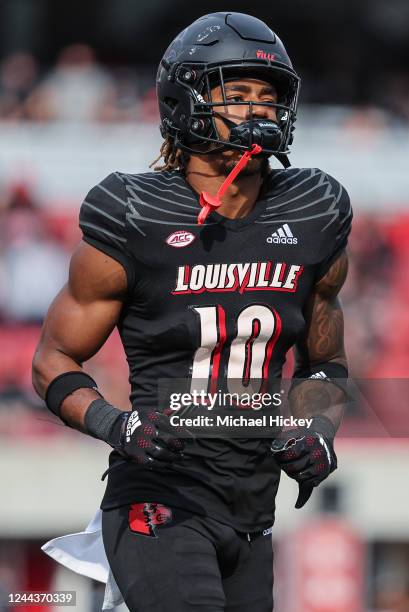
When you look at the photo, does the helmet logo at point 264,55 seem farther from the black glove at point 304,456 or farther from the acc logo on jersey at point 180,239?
the black glove at point 304,456

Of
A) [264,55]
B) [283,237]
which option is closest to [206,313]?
[283,237]

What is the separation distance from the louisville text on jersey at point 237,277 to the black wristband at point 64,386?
36 cm

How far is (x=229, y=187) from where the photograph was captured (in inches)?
136

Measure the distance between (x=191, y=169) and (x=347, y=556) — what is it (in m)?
4.54

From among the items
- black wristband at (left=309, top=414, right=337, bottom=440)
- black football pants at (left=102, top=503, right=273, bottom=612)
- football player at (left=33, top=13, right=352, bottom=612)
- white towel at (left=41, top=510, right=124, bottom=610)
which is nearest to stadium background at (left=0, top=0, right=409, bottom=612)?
white towel at (left=41, top=510, right=124, bottom=610)

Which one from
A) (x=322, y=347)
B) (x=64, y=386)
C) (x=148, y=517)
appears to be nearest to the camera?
(x=148, y=517)

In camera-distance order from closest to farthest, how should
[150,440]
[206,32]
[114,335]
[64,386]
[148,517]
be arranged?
1. [150,440]
2. [148,517]
3. [64,386]
4. [206,32]
5. [114,335]

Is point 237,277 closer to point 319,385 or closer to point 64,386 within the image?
point 319,385

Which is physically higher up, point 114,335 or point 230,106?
point 230,106

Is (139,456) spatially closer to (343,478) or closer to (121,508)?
(121,508)

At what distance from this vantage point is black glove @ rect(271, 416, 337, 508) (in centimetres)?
312

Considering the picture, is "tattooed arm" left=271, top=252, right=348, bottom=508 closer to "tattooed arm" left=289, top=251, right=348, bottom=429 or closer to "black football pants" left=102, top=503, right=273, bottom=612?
"tattooed arm" left=289, top=251, right=348, bottom=429

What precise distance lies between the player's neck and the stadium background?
5.57 ft

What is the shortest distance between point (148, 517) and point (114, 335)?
15.8 ft
